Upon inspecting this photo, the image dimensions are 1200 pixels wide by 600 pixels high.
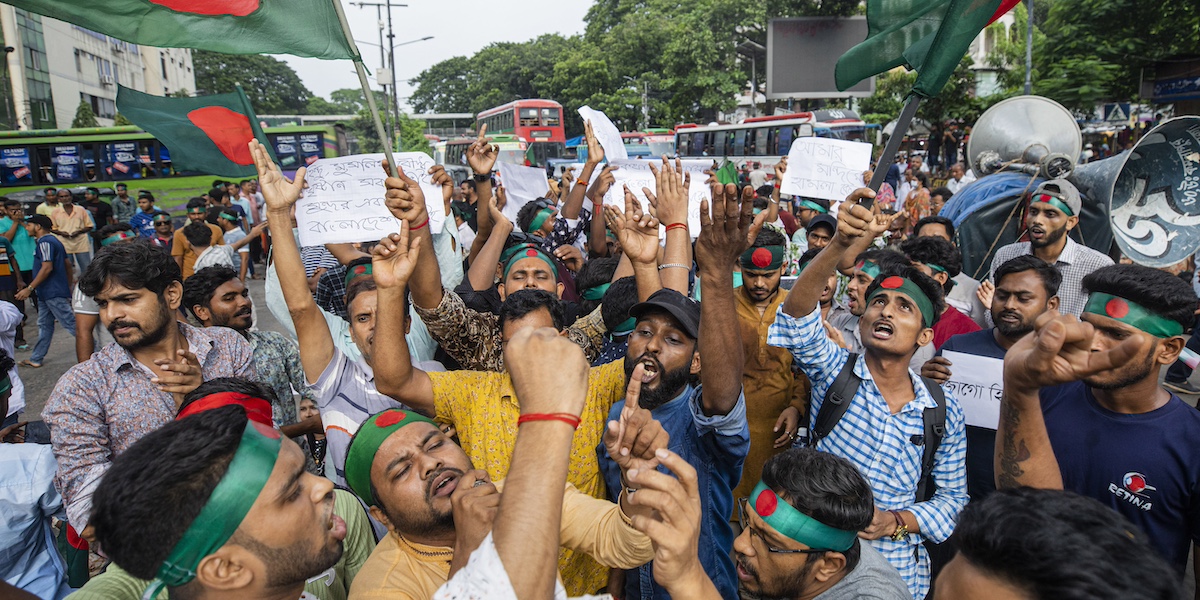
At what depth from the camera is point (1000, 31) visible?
29.0 m

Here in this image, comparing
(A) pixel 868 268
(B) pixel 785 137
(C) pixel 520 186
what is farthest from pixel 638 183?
(B) pixel 785 137

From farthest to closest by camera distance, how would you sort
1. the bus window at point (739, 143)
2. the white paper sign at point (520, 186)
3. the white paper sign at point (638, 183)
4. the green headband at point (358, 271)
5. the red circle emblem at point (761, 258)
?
the bus window at point (739, 143)
the white paper sign at point (520, 186)
the white paper sign at point (638, 183)
the green headband at point (358, 271)
the red circle emblem at point (761, 258)

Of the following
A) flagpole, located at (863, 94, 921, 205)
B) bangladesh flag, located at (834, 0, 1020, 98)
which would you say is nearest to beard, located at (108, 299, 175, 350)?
flagpole, located at (863, 94, 921, 205)

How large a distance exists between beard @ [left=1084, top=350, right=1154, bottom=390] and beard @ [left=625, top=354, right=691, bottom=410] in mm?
1286

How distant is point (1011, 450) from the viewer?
1897 mm

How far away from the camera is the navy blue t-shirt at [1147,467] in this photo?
2182 mm

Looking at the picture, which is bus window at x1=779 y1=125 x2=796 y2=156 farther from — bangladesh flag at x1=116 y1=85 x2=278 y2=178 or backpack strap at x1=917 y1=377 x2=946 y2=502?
backpack strap at x1=917 y1=377 x2=946 y2=502

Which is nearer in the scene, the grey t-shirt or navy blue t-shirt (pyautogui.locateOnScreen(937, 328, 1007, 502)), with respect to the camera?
the grey t-shirt

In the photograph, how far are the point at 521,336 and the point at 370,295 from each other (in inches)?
72.6

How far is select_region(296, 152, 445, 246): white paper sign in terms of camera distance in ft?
10.6

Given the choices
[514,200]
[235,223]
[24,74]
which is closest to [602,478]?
[514,200]

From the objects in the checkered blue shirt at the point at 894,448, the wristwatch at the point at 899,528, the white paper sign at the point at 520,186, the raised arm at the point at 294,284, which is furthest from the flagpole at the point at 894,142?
the white paper sign at the point at 520,186

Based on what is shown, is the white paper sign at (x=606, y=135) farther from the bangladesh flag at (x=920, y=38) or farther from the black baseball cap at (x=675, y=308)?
the black baseball cap at (x=675, y=308)

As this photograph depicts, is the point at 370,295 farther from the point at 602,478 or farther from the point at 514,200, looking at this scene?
the point at 514,200
